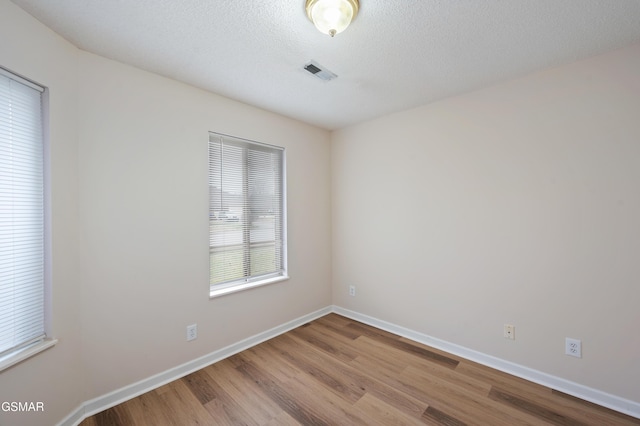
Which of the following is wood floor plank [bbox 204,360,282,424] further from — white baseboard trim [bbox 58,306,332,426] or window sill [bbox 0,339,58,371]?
window sill [bbox 0,339,58,371]

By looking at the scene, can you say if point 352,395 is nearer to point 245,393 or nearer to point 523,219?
point 245,393

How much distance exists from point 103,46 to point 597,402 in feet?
A: 14.1

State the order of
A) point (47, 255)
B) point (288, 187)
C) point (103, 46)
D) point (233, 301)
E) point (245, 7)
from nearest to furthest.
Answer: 1. point (245, 7)
2. point (47, 255)
3. point (103, 46)
4. point (233, 301)
5. point (288, 187)

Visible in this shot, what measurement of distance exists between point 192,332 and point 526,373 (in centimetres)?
290

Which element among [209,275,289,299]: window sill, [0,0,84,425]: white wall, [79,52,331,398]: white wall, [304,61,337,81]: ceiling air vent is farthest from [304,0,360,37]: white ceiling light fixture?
[209,275,289,299]: window sill

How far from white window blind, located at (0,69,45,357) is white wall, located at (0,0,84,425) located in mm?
68

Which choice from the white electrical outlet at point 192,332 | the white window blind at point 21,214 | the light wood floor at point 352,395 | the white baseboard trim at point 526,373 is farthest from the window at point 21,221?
the white baseboard trim at point 526,373

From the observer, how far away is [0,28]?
130 cm

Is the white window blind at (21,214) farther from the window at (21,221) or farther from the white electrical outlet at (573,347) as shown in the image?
the white electrical outlet at (573,347)

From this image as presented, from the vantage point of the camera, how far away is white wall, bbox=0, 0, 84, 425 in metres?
1.36

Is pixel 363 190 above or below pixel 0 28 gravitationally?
below

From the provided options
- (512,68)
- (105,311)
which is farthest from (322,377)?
(512,68)

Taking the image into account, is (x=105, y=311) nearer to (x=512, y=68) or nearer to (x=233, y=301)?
(x=233, y=301)

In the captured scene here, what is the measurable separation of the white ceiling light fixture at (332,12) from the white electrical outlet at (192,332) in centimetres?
250
